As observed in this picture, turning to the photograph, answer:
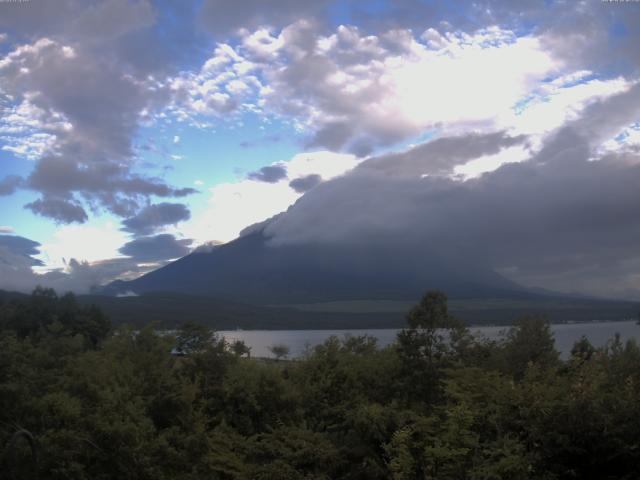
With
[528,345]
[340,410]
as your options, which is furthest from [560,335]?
[340,410]

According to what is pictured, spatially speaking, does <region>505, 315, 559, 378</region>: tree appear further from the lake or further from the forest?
the lake

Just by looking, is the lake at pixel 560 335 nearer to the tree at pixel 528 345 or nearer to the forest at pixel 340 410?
the tree at pixel 528 345

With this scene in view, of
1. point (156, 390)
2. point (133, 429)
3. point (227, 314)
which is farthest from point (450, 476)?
point (227, 314)

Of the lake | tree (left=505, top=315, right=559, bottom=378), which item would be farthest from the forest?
the lake

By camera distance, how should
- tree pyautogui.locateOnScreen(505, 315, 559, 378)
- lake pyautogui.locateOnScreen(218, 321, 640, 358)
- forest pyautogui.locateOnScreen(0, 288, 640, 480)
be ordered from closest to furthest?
forest pyautogui.locateOnScreen(0, 288, 640, 480), tree pyautogui.locateOnScreen(505, 315, 559, 378), lake pyautogui.locateOnScreen(218, 321, 640, 358)

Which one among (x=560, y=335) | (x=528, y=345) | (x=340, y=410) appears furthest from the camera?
(x=560, y=335)

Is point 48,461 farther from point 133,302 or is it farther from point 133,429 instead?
point 133,302

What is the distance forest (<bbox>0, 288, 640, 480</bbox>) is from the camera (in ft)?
37.0

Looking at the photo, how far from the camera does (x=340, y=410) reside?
693 inches

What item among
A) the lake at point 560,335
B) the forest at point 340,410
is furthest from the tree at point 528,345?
the lake at point 560,335

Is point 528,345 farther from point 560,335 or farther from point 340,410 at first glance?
point 560,335

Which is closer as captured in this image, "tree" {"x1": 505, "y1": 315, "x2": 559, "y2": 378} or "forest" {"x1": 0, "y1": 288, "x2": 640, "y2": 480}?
"forest" {"x1": 0, "y1": 288, "x2": 640, "y2": 480}

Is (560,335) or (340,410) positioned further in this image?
(560,335)

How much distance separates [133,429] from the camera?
45.5 feet
